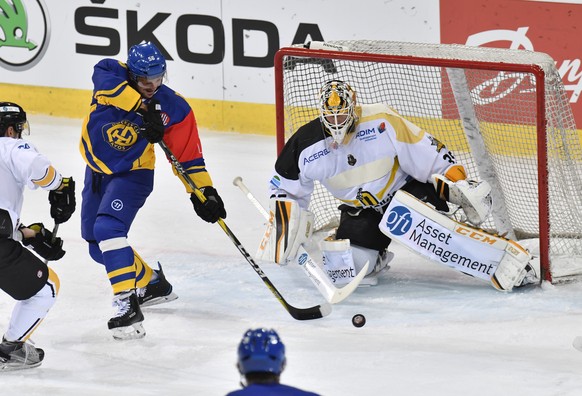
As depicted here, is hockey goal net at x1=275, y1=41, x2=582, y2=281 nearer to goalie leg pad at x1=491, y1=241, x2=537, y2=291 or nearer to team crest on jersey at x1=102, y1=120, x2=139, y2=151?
goalie leg pad at x1=491, y1=241, x2=537, y2=291

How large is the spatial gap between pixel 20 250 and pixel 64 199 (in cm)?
29

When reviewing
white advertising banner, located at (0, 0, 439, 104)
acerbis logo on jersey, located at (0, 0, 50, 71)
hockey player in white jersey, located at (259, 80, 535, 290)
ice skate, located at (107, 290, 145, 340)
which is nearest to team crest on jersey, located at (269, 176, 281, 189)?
hockey player in white jersey, located at (259, 80, 535, 290)

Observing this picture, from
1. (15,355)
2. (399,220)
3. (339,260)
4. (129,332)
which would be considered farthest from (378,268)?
(15,355)

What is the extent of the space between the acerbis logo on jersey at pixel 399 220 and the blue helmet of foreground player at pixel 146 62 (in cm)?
106

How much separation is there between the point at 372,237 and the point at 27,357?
155cm

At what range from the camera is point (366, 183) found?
5.15m

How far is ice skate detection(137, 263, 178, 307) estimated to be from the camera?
5035 mm

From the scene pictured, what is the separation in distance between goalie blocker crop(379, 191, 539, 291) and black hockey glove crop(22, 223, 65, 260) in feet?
4.19

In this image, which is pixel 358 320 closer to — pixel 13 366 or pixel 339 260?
pixel 339 260

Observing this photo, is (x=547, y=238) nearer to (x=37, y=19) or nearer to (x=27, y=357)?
(x=27, y=357)

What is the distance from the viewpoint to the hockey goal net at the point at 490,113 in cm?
510

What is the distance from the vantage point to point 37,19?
25.7 ft

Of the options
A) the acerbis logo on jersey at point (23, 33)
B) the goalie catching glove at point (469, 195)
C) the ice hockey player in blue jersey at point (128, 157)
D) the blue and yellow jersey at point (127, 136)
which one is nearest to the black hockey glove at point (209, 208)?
the ice hockey player in blue jersey at point (128, 157)

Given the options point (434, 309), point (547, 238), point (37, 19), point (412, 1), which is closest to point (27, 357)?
point (434, 309)
